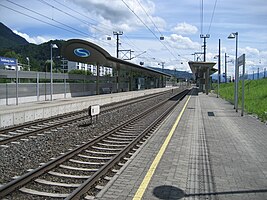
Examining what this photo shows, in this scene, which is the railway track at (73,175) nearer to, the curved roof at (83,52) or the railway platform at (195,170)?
the railway platform at (195,170)

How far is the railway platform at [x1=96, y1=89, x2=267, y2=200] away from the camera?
18.9 feet

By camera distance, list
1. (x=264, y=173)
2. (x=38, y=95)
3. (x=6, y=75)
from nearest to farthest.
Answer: (x=264, y=173) → (x=6, y=75) → (x=38, y=95)

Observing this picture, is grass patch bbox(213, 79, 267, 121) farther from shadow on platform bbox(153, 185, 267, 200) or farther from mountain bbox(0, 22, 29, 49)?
mountain bbox(0, 22, 29, 49)

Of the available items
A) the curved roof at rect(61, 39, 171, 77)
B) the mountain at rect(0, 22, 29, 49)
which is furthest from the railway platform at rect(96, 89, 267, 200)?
the mountain at rect(0, 22, 29, 49)

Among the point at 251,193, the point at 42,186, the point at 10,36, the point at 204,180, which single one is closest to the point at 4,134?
the point at 42,186

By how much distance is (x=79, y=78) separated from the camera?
123 feet

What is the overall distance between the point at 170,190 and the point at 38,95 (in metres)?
22.8

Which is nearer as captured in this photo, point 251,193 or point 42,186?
point 251,193

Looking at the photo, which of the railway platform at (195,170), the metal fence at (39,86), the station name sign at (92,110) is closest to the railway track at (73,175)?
the railway platform at (195,170)

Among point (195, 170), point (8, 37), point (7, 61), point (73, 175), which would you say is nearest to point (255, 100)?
point (7, 61)

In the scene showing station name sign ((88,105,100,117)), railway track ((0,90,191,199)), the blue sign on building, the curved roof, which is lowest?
railway track ((0,90,191,199))

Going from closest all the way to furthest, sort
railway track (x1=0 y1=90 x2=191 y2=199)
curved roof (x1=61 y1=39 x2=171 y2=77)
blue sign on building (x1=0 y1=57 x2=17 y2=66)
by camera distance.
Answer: railway track (x1=0 y1=90 x2=191 y2=199), blue sign on building (x1=0 y1=57 x2=17 y2=66), curved roof (x1=61 y1=39 x2=171 y2=77)

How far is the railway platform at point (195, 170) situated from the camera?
575cm

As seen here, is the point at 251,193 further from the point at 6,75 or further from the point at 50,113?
the point at 6,75
